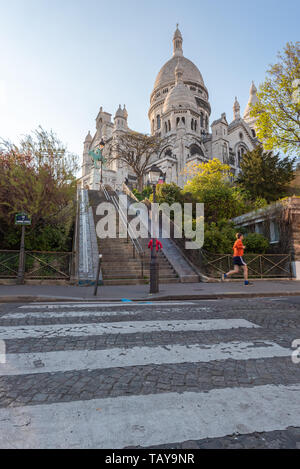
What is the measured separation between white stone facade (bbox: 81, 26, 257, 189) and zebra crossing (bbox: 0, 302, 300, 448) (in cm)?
4638

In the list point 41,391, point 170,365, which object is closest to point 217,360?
point 170,365

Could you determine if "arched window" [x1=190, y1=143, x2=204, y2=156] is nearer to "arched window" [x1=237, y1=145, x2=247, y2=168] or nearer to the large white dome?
"arched window" [x1=237, y1=145, x2=247, y2=168]

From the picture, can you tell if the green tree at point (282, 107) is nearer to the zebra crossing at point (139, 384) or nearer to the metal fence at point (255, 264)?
the metal fence at point (255, 264)

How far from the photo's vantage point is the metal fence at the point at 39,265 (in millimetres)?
11289

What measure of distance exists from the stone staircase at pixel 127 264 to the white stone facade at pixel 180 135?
3503 centimetres

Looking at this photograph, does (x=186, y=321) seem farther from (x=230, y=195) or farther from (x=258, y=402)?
(x=230, y=195)

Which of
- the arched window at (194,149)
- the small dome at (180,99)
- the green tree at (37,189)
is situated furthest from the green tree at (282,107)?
the small dome at (180,99)

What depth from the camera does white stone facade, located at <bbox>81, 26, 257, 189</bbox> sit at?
55.8 m

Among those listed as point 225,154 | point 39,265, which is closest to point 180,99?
point 225,154

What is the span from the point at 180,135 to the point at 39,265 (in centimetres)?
5102

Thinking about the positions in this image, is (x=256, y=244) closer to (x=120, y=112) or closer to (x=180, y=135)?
(x=180, y=135)

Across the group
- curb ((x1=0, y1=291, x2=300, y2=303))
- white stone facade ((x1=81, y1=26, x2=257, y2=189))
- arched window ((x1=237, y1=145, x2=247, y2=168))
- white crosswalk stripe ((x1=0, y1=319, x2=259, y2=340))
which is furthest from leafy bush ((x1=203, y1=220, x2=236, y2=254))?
arched window ((x1=237, y1=145, x2=247, y2=168))

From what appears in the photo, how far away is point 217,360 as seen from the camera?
123 inches
